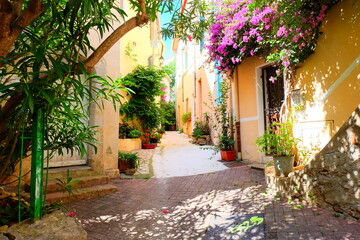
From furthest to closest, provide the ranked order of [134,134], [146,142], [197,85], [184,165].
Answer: [197,85] < [146,142] < [134,134] < [184,165]

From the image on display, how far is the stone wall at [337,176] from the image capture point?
2584mm

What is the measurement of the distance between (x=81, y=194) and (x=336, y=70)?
5024mm

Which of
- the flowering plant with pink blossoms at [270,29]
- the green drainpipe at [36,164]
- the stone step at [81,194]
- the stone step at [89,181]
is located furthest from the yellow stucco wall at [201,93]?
the green drainpipe at [36,164]

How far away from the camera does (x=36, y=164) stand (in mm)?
1808

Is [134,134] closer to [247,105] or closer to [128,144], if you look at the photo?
[128,144]

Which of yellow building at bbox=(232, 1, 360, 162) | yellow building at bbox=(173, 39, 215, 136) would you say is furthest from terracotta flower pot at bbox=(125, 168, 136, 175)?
yellow building at bbox=(173, 39, 215, 136)

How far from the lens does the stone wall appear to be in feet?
8.48

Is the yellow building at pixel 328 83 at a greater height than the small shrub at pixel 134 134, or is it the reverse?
the yellow building at pixel 328 83

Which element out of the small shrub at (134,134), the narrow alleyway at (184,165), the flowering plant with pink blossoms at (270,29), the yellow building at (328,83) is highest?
the flowering plant with pink blossoms at (270,29)

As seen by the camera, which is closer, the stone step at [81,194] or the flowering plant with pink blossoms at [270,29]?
the stone step at [81,194]

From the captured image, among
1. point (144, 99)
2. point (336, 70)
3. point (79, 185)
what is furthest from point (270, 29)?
point (144, 99)

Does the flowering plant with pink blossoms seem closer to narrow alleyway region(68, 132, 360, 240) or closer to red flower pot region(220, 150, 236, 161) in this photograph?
red flower pot region(220, 150, 236, 161)

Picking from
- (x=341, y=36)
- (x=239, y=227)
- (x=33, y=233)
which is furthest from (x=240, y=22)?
(x=33, y=233)

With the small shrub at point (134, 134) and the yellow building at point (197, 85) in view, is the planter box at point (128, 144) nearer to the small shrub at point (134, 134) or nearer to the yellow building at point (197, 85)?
the small shrub at point (134, 134)
